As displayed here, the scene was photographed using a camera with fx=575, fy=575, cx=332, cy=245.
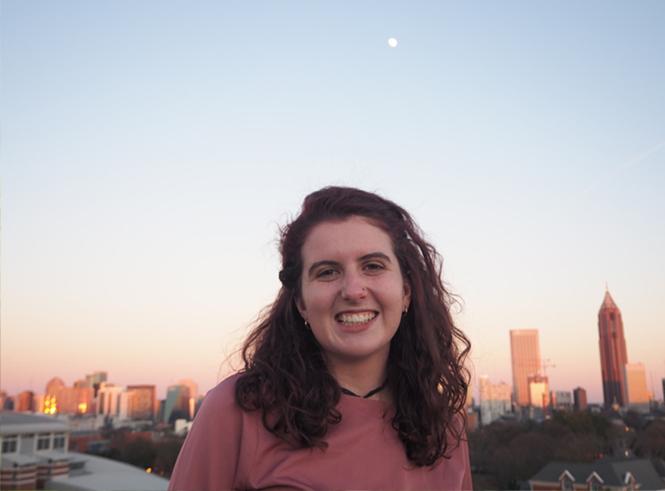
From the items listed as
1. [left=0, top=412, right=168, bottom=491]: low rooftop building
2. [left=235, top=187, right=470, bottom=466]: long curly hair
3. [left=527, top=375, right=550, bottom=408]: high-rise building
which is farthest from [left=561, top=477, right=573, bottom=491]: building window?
[left=527, top=375, right=550, bottom=408]: high-rise building

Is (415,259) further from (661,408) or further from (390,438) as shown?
(661,408)

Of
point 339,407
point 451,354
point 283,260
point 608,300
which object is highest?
point 608,300

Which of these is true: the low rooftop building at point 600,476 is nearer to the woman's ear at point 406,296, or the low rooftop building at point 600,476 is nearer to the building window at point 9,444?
the building window at point 9,444

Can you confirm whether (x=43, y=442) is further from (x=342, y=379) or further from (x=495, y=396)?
(x=495, y=396)

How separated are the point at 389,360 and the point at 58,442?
20.3 meters

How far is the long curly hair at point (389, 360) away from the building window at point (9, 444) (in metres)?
19.3

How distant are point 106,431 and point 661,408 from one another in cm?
4028

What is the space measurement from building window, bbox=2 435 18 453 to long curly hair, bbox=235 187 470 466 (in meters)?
19.3

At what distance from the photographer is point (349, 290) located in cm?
129

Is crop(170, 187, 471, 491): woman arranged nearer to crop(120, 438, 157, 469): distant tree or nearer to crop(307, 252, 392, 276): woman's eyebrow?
crop(307, 252, 392, 276): woman's eyebrow

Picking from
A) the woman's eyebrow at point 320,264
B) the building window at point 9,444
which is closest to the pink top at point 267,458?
the woman's eyebrow at point 320,264

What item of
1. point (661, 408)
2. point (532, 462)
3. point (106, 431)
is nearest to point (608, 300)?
point (661, 408)

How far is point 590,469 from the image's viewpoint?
72.9ft

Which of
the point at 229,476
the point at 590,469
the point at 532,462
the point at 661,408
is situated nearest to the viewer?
the point at 229,476
